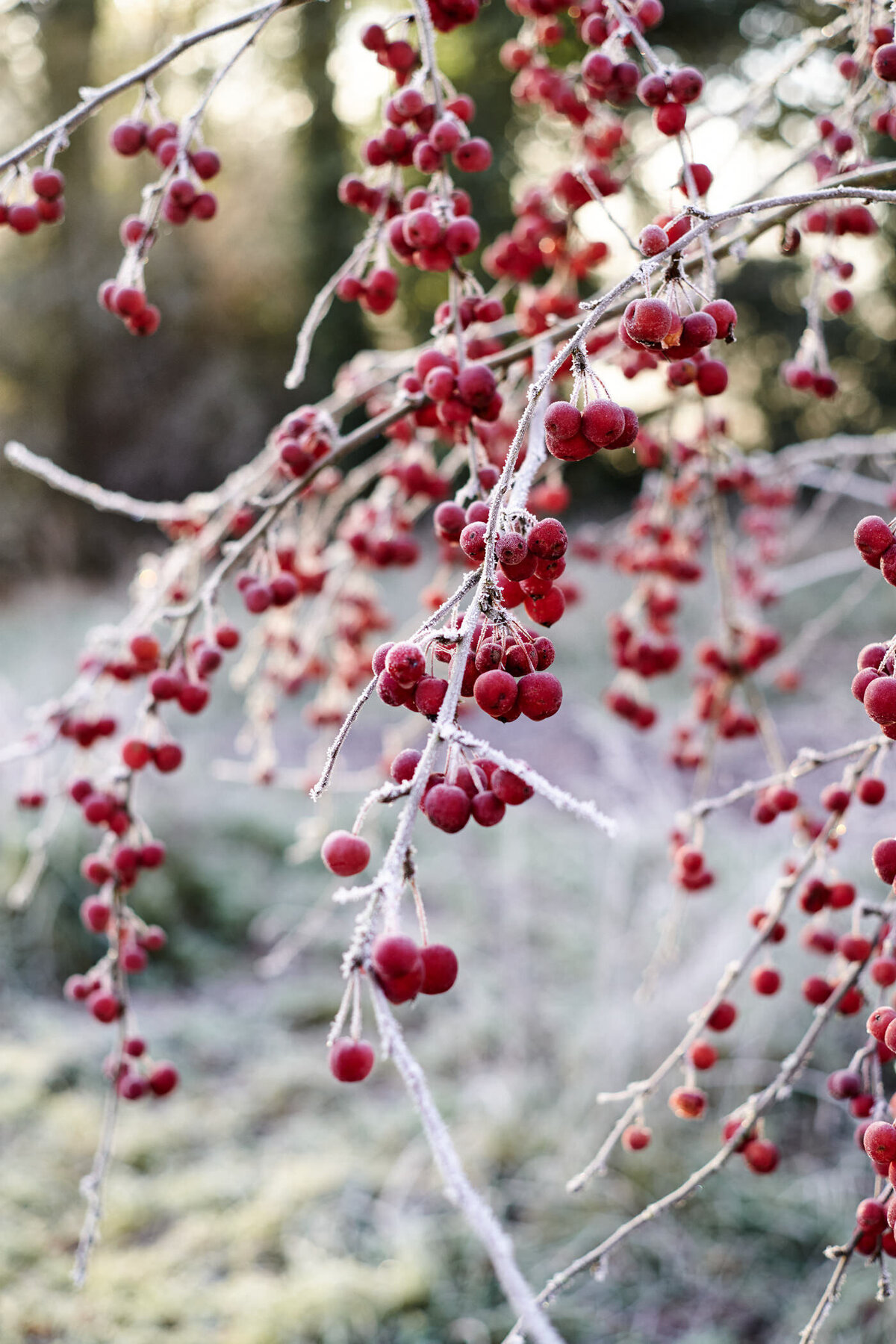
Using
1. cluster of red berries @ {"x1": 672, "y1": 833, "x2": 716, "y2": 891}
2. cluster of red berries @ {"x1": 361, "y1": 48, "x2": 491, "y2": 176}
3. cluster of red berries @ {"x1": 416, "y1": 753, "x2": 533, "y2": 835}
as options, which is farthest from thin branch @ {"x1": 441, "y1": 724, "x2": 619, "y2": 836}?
cluster of red berries @ {"x1": 672, "y1": 833, "x2": 716, "y2": 891}

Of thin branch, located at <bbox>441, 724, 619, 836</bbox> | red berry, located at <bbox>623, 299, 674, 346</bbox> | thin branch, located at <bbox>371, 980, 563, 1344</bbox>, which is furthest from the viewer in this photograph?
red berry, located at <bbox>623, 299, 674, 346</bbox>

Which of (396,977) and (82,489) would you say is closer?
(396,977)

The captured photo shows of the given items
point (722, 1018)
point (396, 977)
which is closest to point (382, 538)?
point (722, 1018)

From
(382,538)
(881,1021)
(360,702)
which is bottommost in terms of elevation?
(881,1021)

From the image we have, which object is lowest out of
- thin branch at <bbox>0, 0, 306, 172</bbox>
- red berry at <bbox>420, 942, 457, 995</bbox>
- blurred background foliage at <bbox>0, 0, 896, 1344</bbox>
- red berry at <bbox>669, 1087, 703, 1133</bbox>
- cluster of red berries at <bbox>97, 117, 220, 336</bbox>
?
blurred background foliage at <bbox>0, 0, 896, 1344</bbox>

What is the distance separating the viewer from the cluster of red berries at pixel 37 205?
0.97 m

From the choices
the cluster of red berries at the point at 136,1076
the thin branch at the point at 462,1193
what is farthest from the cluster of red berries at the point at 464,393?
the cluster of red berries at the point at 136,1076

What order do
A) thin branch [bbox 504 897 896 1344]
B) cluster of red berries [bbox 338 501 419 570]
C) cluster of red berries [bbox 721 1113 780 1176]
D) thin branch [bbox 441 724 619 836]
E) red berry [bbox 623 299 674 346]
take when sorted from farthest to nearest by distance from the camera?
cluster of red berries [bbox 338 501 419 570] → cluster of red berries [bbox 721 1113 780 1176] → thin branch [bbox 504 897 896 1344] → red berry [bbox 623 299 674 346] → thin branch [bbox 441 724 619 836]

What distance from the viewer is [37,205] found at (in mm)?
992

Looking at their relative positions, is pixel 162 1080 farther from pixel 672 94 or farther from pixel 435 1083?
pixel 435 1083

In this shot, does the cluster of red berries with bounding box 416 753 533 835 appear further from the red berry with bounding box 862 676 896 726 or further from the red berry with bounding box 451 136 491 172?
the red berry with bounding box 451 136 491 172

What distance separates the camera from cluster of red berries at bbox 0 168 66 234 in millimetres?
972

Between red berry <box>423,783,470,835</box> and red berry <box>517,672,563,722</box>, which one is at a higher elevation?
red berry <box>517,672,563,722</box>

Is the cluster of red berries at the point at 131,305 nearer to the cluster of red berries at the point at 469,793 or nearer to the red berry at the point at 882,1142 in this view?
the cluster of red berries at the point at 469,793
